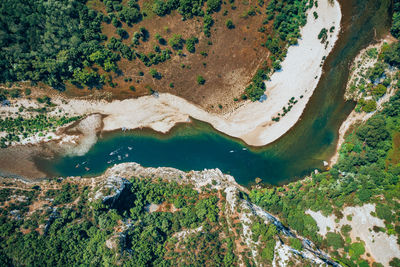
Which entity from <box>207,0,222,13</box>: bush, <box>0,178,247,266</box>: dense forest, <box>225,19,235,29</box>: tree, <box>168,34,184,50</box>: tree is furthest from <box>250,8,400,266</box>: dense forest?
<box>168,34,184,50</box>: tree

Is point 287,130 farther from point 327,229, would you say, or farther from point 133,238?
point 133,238

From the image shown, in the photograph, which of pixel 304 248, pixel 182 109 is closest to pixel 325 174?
pixel 304 248

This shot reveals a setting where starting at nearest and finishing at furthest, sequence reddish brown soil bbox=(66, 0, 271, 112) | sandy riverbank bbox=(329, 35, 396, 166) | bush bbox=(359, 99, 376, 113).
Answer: bush bbox=(359, 99, 376, 113) → sandy riverbank bbox=(329, 35, 396, 166) → reddish brown soil bbox=(66, 0, 271, 112)

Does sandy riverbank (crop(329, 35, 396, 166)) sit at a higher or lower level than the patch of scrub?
higher

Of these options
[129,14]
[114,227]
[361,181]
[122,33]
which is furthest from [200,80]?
[361,181]

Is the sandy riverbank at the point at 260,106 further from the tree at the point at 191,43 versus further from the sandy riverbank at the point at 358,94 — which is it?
the tree at the point at 191,43

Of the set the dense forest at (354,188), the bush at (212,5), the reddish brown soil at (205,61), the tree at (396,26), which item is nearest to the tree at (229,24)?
the reddish brown soil at (205,61)

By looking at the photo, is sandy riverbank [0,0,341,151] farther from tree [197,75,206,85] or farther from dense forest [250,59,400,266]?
dense forest [250,59,400,266]
